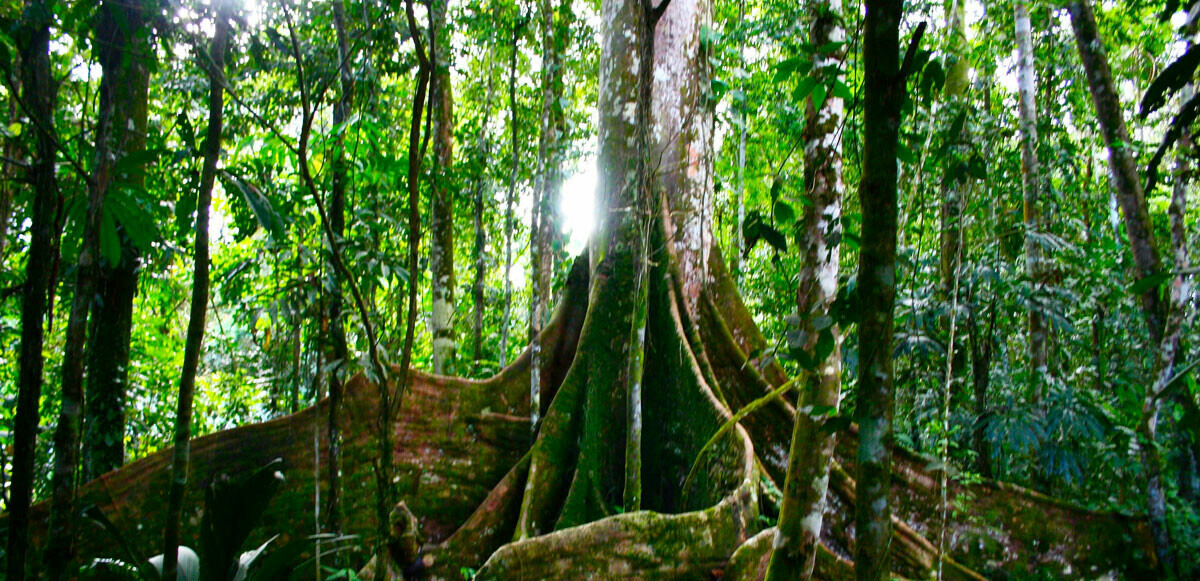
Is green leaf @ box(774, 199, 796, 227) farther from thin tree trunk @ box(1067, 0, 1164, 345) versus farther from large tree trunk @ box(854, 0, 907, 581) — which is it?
thin tree trunk @ box(1067, 0, 1164, 345)

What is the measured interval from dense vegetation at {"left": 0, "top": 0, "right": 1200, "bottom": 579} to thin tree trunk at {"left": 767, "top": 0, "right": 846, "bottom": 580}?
2 centimetres

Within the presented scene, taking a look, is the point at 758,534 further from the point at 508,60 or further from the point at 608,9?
the point at 508,60

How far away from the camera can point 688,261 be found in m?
5.11

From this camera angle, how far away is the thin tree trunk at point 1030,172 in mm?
5258

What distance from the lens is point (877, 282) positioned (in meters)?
1.46

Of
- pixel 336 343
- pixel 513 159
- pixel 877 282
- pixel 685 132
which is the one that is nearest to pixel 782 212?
pixel 877 282

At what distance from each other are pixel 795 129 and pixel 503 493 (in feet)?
13.2

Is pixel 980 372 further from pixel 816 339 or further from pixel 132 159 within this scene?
pixel 132 159

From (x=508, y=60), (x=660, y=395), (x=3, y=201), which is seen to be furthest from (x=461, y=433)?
(x=508, y=60)

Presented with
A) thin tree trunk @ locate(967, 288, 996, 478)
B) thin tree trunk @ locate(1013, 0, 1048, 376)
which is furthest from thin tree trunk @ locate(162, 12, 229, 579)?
thin tree trunk @ locate(1013, 0, 1048, 376)

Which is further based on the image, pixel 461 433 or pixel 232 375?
pixel 232 375

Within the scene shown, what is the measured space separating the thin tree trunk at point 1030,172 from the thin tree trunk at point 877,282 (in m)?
4.36

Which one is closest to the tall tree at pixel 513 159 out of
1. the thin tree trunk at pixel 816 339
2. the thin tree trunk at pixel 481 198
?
the thin tree trunk at pixel 481 198

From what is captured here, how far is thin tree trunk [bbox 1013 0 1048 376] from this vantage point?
526 cm
